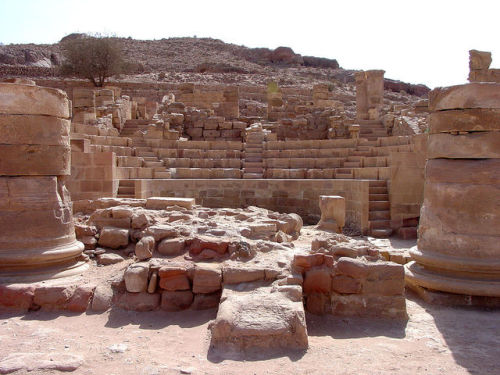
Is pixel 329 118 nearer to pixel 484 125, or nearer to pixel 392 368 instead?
pixel 484 125

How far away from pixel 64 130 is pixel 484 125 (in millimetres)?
5439

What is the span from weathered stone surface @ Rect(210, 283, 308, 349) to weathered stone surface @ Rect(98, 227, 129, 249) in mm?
2715

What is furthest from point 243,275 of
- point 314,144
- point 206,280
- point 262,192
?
point 314,144

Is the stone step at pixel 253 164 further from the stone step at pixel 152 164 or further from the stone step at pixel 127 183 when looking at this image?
the stone step at pixel 127 183

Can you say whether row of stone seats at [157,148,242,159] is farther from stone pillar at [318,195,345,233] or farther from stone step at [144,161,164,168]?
stone pillar at [318,195,345,233]

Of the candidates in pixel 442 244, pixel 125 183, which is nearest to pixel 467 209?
pixel 442 244

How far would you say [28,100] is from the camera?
581cm

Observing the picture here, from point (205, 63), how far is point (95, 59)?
53.1 ft

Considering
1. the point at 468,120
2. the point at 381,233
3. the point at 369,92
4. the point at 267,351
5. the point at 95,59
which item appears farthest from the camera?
the point at 95,59

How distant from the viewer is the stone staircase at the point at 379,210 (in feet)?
34.4

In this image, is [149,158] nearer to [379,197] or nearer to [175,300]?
[379,197]

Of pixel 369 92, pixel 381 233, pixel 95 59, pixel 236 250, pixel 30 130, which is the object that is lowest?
pixel 381 233

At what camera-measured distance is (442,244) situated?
5.54 meters

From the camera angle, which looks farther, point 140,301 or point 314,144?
→ point 314,144
